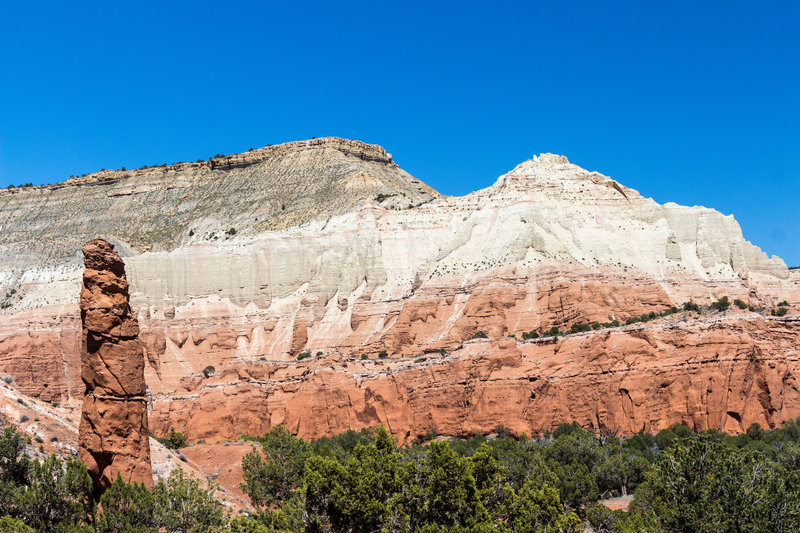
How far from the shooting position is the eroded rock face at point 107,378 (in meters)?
27.3

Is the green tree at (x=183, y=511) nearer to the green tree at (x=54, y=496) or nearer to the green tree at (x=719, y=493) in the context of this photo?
the green tree at (x=54, y=496)

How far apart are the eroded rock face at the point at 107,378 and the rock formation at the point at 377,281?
4281cm

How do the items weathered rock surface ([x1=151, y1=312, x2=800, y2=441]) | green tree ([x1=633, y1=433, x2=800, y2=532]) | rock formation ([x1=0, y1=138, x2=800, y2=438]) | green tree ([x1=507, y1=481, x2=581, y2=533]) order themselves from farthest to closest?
rock formation ([x1=0, y1=138, x2=800, y2=438]) < weathered rock surface ([x1=151, y1=312, x2=800, y2=441]) < green tree ([x1=507, y1=481, x2=581, y2=533]) < green tree ([x1=633, y1=433, x2=800, y2=532])

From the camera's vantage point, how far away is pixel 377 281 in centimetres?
9306

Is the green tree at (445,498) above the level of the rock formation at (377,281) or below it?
below

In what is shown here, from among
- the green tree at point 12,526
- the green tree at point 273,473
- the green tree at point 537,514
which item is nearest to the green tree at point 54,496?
the green tree at point 12,526

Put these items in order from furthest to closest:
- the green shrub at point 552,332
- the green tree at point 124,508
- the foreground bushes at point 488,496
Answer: the green shrub at point 552,332 < the foreground bushes at point 488,496 < the green tree at point 124,508

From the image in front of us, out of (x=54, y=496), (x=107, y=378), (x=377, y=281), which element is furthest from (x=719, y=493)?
(x=377, y=281)

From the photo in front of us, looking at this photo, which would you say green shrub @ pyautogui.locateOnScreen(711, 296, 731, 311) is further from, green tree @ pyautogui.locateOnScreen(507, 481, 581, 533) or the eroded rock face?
the eroded rock face

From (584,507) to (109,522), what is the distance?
29482mm

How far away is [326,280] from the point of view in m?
96.4

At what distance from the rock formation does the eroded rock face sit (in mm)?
42812

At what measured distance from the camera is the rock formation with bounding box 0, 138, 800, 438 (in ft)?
257

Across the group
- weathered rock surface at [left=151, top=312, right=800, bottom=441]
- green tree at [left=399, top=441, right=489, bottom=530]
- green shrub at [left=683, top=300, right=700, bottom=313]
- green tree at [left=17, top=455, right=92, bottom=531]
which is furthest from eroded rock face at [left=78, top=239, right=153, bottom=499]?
green shrub at [left=683, top=300, right=700, bottom=313]
